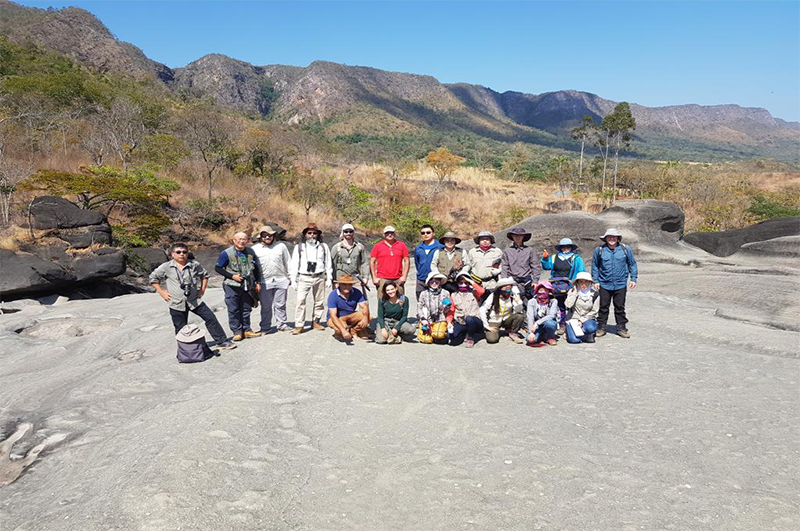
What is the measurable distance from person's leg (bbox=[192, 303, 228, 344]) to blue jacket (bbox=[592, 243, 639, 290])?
17.3 ft

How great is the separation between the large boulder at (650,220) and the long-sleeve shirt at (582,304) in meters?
8.77

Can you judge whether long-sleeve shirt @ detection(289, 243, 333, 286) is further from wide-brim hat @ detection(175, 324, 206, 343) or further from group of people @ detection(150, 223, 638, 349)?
wide-brim hat @ detection(175, 324, 206, 343)

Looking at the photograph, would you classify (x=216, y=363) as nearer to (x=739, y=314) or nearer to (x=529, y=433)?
(x=529, y=433)

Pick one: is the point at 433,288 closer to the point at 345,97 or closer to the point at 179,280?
the point at 179,280

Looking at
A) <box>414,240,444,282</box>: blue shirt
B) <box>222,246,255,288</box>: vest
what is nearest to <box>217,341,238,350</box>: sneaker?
<box>222,246,255,288</box>: vest

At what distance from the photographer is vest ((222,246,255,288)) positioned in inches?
242

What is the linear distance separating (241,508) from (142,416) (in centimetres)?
197

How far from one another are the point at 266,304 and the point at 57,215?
434 inches

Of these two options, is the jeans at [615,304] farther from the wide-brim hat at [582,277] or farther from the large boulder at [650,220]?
the large boulder at [650,220]

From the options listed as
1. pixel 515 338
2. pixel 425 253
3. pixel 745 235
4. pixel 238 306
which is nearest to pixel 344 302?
pixel 425 253

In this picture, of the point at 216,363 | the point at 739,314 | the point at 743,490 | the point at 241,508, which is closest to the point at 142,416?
the point at 216,363

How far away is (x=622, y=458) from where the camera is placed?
361cm

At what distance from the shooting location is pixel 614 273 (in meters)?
6.66

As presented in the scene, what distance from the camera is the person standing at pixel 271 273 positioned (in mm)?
6547
